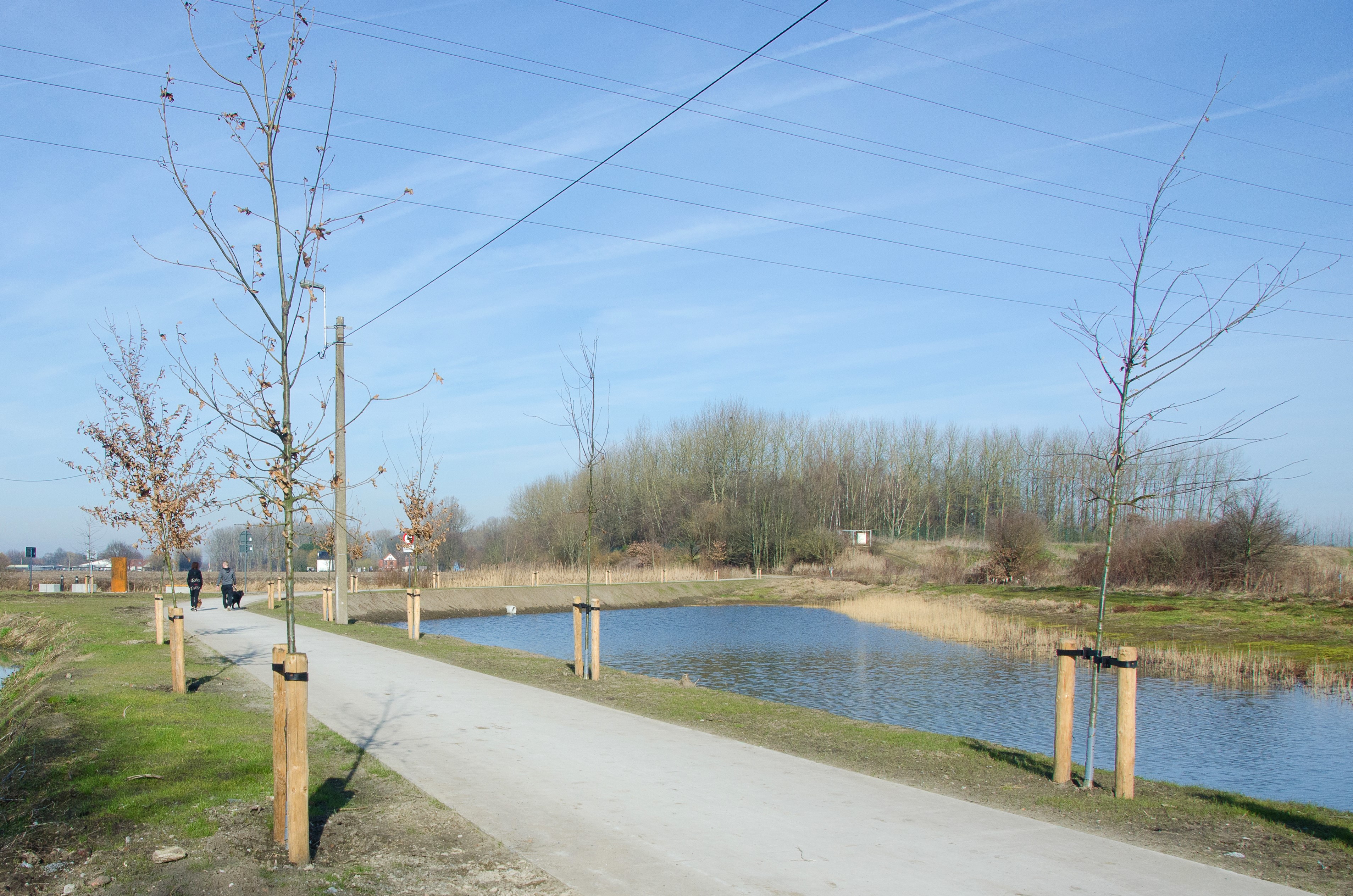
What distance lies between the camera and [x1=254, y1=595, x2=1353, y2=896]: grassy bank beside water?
6.30 m

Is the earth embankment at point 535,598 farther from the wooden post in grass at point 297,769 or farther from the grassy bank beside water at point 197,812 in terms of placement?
the wooden post in grass at point 297,769

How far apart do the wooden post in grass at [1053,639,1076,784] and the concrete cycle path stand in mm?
1582

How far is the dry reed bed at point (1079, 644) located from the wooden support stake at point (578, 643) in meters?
8.61

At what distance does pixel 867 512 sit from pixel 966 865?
82644 millimetres

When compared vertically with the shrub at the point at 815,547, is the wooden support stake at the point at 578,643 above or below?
above

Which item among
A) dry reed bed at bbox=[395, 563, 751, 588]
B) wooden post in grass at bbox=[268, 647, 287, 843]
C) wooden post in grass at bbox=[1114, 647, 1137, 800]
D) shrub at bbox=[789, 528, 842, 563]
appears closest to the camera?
wooden post in grass at bbox=[268, 647, 287, 843]

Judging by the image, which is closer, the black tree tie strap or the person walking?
the black tree tie strap

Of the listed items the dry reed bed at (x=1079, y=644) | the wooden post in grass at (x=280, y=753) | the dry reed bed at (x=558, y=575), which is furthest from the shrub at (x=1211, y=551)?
the wooden post in grass at (x=280, y=753)

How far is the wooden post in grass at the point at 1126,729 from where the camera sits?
7805 mm

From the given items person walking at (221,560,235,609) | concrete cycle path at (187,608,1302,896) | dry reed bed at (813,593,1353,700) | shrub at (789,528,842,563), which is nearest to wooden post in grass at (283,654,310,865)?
concrete cycle path at (187,608,1302,896)

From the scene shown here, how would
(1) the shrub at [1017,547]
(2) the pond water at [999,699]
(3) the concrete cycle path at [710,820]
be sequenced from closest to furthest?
(3) the concrete cycle path at [710,820] < (2) the pond water at [999,699] < (1) the shrub at [1017,547]

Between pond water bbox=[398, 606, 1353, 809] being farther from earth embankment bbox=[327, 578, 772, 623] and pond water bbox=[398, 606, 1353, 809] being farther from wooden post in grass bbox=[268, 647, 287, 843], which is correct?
wooden post in grass bbox=[268, 647, 287, 843]

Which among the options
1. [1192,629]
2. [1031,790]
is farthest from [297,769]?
[1192,629]

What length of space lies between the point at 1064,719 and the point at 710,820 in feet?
12.4
